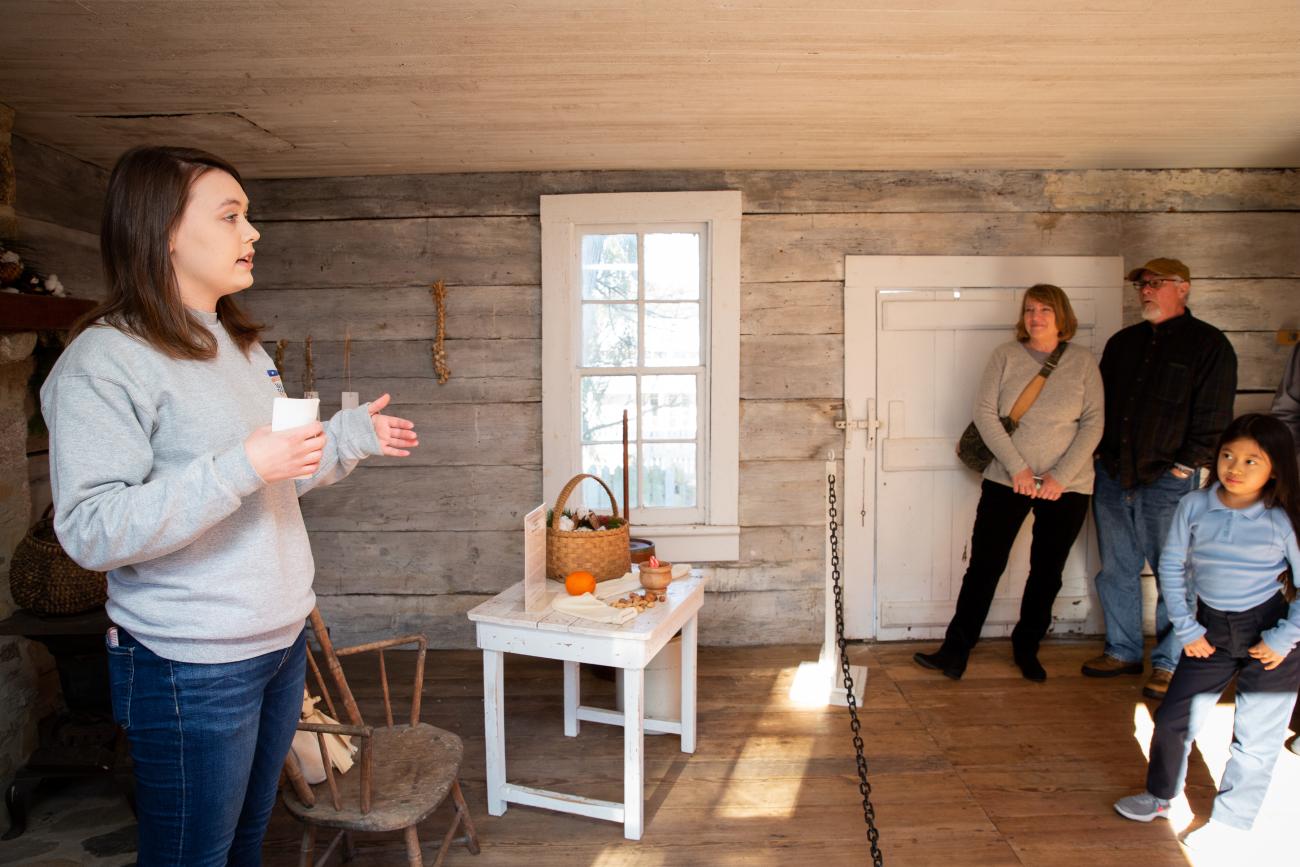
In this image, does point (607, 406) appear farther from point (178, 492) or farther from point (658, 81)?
point (178, 492)

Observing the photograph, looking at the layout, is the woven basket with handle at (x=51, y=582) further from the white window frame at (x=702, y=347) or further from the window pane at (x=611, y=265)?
the window pane at (x=611, y=265)

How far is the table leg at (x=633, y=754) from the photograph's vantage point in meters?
2.88

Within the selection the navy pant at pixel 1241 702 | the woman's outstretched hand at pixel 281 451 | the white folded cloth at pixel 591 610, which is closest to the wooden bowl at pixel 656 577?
the white folded cloth at pixel 591 610

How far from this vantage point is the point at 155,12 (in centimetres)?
258

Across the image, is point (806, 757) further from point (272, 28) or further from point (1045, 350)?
point (272, 28)

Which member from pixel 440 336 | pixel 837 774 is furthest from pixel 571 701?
pixel 440 336

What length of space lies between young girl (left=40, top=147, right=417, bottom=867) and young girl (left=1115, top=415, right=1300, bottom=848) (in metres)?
2.72

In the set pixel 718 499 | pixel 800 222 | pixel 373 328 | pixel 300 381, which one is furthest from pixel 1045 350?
pixel 300 381

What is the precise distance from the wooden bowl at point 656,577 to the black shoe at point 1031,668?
7.06ft

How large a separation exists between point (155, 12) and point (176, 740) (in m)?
2.10

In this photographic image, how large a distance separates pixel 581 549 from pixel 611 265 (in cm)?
195

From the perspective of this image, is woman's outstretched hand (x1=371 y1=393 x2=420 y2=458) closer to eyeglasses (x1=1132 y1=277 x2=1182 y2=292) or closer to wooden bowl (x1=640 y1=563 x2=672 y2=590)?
wooden bowl (x1=640 y1=563 x2=672 y2=590)

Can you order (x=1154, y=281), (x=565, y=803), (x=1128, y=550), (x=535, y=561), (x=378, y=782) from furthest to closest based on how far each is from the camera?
1. (x=1128, y=550)
2. (x=1154, y=281)
3. (x=535, y=561)
4. (x=565, y=803)
5. (x=378, y=782)

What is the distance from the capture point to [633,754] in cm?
290
